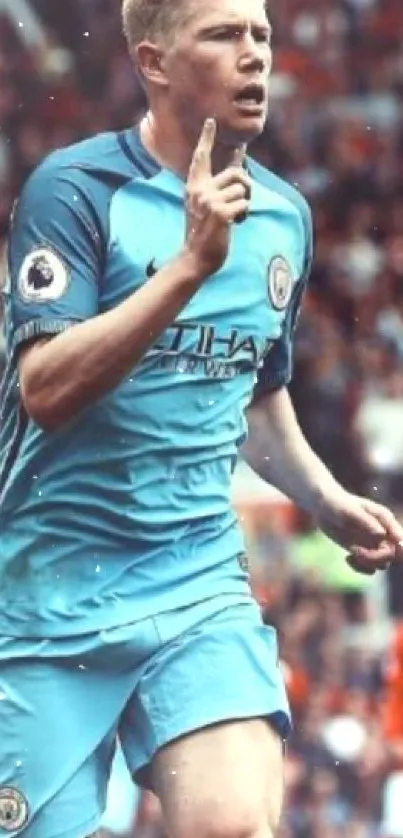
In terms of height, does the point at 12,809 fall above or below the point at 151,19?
below

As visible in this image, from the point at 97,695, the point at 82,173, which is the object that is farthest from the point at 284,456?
the point at 82,173

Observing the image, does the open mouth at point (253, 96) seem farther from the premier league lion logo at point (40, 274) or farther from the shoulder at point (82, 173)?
the premier league lion logo at point (40, 274)

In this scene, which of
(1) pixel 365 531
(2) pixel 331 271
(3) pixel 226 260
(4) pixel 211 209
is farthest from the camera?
(2) pixel 331 271

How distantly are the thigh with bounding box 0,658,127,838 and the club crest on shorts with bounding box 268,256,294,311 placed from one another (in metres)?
0.70

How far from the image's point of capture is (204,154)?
11.5 ft

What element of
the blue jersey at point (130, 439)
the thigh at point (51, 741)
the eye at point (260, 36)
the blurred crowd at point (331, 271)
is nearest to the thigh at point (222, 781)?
the thigh at point (51, 741)

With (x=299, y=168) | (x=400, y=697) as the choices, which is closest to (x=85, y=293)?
(x=400, y=697)

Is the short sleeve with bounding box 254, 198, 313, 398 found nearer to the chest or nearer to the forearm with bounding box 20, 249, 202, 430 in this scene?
the chest

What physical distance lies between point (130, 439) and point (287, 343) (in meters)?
0.50

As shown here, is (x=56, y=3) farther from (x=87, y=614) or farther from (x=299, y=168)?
(x=87, y=614)

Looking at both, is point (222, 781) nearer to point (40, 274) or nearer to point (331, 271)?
point (40, 274)

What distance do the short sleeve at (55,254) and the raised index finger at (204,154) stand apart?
244mm

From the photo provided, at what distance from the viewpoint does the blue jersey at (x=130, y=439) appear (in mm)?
3777

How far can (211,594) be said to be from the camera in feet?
12.7
